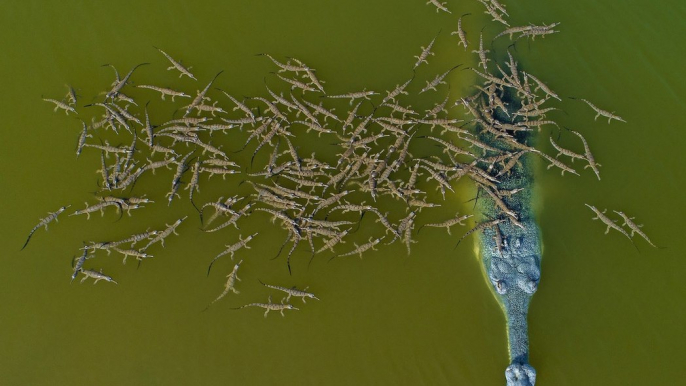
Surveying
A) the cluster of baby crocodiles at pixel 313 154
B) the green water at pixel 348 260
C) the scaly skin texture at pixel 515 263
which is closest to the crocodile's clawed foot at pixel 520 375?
the scaly skin texture at pixel 515 263

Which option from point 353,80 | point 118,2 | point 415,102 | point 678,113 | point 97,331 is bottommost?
point 97,331

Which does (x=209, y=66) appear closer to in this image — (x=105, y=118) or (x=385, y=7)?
(x=105, y=118)

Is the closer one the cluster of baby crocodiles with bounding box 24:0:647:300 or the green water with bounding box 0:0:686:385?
the green water with bounding box 0:0:686:385

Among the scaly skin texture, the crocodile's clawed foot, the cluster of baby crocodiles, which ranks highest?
the cluster of baby crocodiles

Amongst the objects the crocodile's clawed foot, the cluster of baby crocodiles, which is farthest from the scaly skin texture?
the cluster of baby crocodiles

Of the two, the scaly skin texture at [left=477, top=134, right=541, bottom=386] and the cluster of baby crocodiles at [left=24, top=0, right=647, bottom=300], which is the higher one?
the cluster of baby crocodiles at [left=24, top=0, right=647, bottom=300]

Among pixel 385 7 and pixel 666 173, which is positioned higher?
pixel 385 7

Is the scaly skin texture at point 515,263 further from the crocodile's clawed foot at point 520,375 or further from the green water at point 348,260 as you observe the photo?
the green water at point 348,260

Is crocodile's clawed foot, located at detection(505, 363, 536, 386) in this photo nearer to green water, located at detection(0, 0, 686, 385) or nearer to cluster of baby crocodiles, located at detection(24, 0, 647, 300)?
green water, located at detection(0, 0, 686, 385)

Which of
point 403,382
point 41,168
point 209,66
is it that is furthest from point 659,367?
point 41,168
